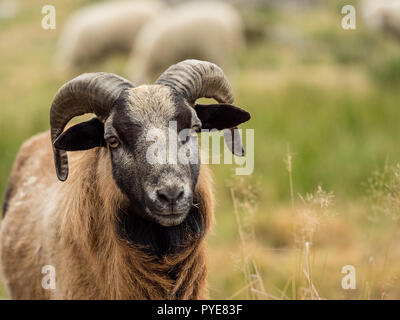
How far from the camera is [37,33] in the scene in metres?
22.6

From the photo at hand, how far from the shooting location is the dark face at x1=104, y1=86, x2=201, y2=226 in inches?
138

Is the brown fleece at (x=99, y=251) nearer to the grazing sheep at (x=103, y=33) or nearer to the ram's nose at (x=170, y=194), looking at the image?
the ram's nose at (x=170, y=194)

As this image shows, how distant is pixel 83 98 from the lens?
13.3 ft

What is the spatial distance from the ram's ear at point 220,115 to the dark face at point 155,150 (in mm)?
326

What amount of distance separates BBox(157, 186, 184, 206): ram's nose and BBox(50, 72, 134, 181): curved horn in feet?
2.42

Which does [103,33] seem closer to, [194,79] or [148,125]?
[194,79]

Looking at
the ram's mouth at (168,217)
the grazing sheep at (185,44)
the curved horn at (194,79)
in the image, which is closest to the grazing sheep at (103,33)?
the grazing sheep at (185,44)

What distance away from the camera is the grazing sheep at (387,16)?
1471 centimetres

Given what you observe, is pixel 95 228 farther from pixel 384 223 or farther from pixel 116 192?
pixel 384 223

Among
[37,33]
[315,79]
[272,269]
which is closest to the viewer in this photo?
[272,269]

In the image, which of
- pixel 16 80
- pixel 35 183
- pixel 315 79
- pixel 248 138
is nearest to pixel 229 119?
pixel 248 138

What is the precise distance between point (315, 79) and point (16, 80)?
327 inches

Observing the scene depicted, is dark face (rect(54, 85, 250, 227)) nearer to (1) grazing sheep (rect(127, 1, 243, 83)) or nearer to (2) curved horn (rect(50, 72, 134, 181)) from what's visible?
(2) curved horn (rect(50, 72, 134, 181))
